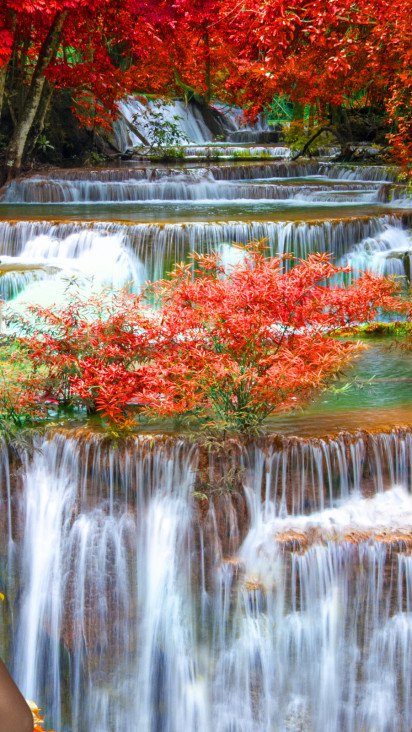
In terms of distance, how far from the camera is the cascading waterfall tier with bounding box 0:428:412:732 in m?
4.91

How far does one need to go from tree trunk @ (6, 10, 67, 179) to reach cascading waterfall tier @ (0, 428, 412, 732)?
10.8 m

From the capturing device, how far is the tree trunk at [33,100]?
44.2 ft

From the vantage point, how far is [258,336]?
5070mm

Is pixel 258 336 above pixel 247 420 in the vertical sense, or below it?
above

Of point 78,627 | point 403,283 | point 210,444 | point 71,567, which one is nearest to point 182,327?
point 210,444

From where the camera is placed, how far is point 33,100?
14320mm

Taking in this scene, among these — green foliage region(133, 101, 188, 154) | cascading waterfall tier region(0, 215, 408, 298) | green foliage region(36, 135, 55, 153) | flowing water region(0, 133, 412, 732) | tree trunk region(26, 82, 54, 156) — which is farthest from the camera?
green foliage region(133, 101, 188, 154)

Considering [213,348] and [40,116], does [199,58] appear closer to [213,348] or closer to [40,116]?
[40,116]

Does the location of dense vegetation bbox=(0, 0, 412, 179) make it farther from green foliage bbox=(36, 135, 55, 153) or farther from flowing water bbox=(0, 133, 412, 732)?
flowing water bbox=(0, 133, 412, 732)

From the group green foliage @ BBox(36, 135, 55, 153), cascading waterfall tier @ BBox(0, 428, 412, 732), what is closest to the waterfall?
cascading waterfall tier @ BBox(0, 428, 412, 732)

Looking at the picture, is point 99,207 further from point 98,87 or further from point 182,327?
point 182,327

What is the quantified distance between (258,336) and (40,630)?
2.61m

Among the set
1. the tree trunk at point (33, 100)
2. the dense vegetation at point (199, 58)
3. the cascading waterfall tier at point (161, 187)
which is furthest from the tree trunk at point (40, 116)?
the cascading waterfall tier at point (161, 187)

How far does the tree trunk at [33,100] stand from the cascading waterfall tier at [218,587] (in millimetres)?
10806
